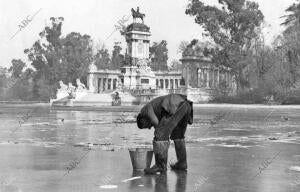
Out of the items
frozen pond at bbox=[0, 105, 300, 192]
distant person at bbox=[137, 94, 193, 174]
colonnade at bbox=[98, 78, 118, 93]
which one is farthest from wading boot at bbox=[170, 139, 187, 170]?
colonnade at bbox=[98, 78, 118, 93]

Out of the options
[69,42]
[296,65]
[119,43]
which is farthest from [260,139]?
[119,43]

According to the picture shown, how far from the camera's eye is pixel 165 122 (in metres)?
9.74

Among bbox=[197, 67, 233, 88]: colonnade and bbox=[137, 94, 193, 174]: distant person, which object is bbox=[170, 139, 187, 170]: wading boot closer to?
bbox=[137, 94, 193, 174]: distant person

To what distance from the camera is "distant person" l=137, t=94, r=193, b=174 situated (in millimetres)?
9688

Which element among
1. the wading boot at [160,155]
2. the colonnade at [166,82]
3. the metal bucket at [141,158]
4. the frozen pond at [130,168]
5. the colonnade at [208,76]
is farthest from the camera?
the colonnade at [166,82]

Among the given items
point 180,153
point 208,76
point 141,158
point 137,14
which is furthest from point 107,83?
point 180,153

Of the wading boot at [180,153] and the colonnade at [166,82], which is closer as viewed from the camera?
the wading boot at [180,153]

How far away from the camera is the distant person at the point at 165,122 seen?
9.69 metres

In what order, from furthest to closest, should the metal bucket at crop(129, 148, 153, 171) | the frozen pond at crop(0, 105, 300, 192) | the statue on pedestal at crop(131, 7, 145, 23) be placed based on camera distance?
the statue on pedestal at crop(131, 7, 145, 23) → the metal bucket at crop(129, 148, 153, 171) → the frozen pond at crop(0, 105, 300, 192)

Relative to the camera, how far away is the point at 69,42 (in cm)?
12481

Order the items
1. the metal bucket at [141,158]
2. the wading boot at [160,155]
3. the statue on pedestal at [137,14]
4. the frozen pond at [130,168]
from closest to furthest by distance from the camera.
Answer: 1. the frozen pond at [130,168]
2. the wading boot at [160,155]
3. the metal bucket at [141,158]
4. the statue on pedestal at [137,14]

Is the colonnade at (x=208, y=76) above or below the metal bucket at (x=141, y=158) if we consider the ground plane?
above

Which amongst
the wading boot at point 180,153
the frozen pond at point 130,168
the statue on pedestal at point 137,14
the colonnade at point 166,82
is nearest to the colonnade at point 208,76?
the colonnade at point 166,82

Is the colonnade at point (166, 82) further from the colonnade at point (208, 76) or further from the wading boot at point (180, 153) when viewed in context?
the wading boot at point (180, 153)
